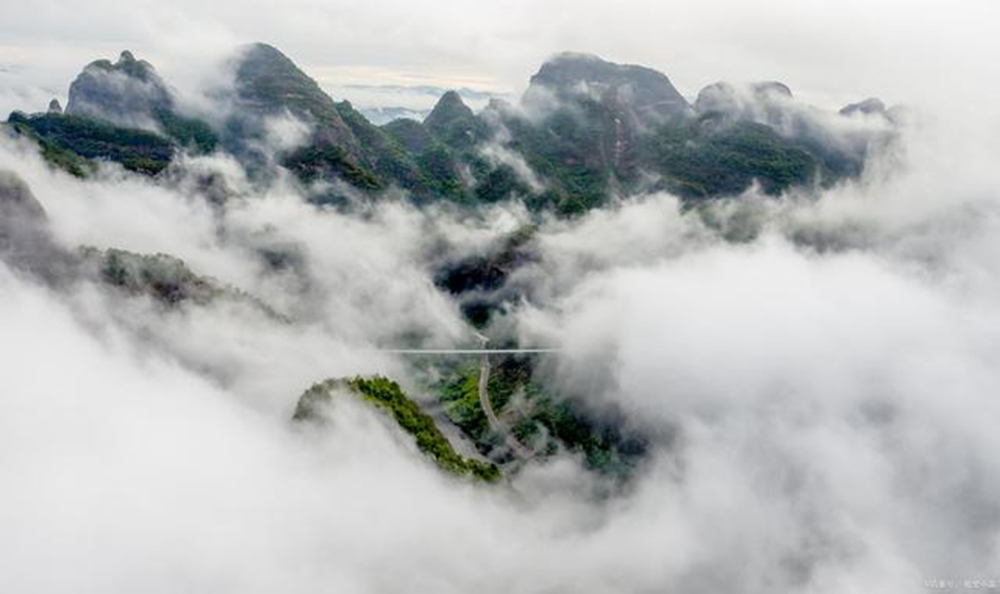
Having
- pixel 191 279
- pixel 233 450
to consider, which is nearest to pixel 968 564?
pixel 233 450

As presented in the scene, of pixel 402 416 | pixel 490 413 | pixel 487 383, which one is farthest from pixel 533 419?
pixel 402 416

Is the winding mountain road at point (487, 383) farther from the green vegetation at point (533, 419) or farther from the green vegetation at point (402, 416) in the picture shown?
the green vegetation at point (402, 416)

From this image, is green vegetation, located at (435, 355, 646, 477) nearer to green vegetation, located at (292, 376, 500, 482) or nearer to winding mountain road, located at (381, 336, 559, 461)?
winding mountain road, located at (381, 336, 559, 461)

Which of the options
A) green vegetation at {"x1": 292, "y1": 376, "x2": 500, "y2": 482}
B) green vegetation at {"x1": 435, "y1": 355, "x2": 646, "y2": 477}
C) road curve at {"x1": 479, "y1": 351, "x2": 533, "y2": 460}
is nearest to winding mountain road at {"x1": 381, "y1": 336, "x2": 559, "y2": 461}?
road curve at {"x1": 479, "y1": 351, "x2": 533, "y2": 460}

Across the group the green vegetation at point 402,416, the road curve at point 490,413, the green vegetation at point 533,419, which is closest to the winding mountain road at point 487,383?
the road curve at point 490,413

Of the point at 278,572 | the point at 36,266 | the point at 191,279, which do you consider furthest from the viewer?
the point at 191,279

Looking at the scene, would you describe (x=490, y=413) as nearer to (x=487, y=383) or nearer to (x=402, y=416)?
(x=487, y=383)

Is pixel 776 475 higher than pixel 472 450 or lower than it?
higher

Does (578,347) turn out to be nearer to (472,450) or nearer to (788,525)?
(472,450)

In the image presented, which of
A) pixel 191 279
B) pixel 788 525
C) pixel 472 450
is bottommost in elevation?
pixel 472 450
